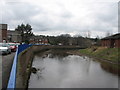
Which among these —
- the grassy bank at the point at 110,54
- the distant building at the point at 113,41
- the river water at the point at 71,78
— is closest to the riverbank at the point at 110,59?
the grassy bank at the point at 110,54

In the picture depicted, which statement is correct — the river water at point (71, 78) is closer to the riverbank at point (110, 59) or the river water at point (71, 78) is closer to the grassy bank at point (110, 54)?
the riverbank at point (110, 59)

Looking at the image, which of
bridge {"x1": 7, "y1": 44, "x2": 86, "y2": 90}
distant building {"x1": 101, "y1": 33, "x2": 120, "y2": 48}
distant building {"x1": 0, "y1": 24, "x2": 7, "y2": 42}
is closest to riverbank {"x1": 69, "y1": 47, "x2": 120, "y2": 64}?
distant building {"x1": 101, "y1": 33, "x2": 120, "y2": 48}

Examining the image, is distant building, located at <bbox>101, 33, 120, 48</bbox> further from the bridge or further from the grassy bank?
the bridge

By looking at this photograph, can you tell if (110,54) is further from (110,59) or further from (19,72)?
(19,72)

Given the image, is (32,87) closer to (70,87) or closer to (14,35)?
(70,87)

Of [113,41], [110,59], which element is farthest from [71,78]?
[113,41]

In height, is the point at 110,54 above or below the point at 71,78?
above

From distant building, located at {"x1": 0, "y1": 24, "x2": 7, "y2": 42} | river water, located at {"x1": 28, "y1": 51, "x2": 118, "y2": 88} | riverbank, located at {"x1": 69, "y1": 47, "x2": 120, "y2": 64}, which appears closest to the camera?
river water, located at {"x1": 28, "y1": 51, "x2": 118, "y2": 88}

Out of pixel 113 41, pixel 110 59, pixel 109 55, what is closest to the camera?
pixel 110 59

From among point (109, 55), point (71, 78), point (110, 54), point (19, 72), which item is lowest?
point (71, 78)

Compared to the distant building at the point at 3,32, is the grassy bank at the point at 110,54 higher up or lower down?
lower down

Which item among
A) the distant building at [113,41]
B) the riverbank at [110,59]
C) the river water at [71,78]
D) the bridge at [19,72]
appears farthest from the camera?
the distant building at [113,41]

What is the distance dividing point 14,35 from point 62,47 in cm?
2788

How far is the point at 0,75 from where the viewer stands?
884 cm
